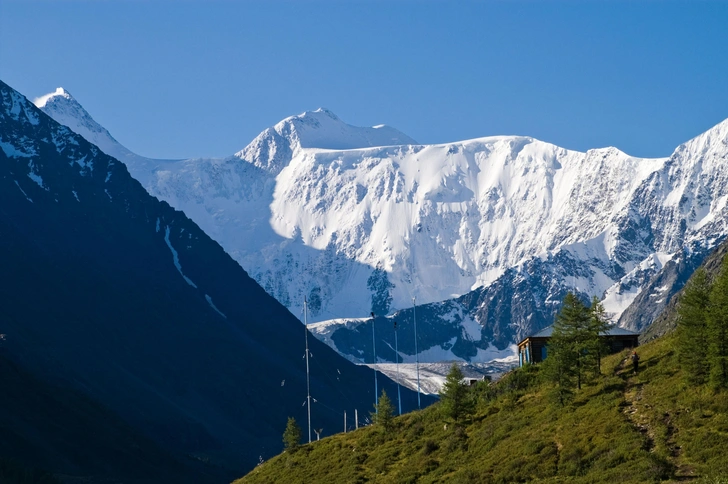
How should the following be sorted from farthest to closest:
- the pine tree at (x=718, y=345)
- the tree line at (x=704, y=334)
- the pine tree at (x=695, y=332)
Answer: the pine tree at (x=695, y=332) → the tree line at (x=704, y=334) → the pine tree at (x=718, y=345)

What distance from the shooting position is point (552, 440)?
244ft

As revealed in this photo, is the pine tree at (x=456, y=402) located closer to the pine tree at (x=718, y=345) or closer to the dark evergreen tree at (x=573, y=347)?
the dark evergreen tree at (x=573, y=347)

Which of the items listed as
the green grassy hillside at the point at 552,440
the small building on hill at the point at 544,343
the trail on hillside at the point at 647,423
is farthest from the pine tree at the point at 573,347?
the small building on hill at the point at 544,343

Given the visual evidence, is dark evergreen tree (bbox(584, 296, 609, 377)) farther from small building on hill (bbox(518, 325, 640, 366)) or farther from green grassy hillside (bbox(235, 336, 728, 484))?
small building on hill (bbox(518, 325, 640, 366))

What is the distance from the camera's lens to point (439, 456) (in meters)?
82.8

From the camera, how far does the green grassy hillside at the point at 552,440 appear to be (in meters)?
64.4

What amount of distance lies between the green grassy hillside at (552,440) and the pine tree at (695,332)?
3.74 ft

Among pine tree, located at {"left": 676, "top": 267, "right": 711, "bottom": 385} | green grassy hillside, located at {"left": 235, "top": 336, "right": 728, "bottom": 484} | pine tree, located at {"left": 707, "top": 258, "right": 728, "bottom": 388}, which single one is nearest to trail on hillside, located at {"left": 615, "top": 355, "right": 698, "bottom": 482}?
green grassy hillside, located at {"left": 235, "top": 336, "right": 728, "bottom": 484}

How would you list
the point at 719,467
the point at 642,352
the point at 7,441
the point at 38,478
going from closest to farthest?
the point at 719,467 < the point at 642,352 < the point at 38,478 < the point at 7,441

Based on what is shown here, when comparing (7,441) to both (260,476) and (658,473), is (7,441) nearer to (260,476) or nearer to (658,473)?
(260,476)

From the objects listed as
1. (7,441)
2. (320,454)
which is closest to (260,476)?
(320,454)

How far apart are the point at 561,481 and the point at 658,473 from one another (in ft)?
21.0

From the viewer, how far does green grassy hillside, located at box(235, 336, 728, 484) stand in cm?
6444

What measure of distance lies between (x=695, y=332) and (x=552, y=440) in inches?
434
